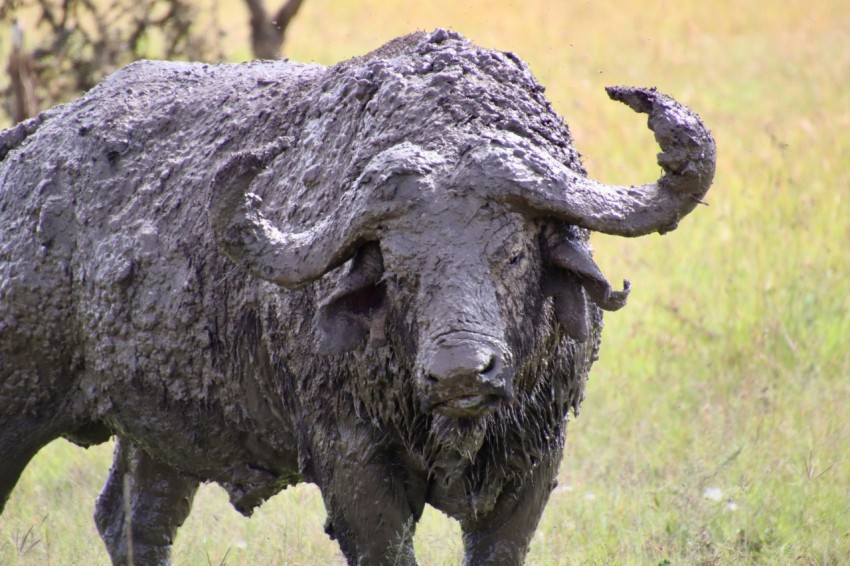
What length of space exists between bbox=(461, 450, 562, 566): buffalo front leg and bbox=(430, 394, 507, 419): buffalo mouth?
90cm

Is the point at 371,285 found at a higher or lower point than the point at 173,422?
higher

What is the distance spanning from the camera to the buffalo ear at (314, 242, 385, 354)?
4.10 m

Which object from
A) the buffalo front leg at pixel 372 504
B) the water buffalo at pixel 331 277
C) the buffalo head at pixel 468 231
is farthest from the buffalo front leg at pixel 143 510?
the buffalo head at pixel 468 231

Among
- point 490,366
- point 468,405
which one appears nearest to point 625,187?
point 490,366

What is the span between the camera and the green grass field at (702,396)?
6.49 metres

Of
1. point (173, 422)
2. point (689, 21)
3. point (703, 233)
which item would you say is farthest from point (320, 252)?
point (689, 21)

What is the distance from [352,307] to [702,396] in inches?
185

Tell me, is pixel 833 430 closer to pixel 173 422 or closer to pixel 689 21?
pixel 173 422

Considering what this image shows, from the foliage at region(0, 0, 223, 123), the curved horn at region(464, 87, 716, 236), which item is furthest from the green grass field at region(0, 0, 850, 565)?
the foliage at region(0, 0, 223, 123)

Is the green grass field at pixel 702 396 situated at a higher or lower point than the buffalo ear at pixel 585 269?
lower

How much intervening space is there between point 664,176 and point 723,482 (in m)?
3.48

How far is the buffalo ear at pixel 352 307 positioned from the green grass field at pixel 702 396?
174 cm

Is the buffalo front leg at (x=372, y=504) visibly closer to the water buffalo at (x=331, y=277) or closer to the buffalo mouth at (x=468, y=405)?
the water buffalo at (x=331, y=277)

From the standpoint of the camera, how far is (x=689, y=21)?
17297mm
